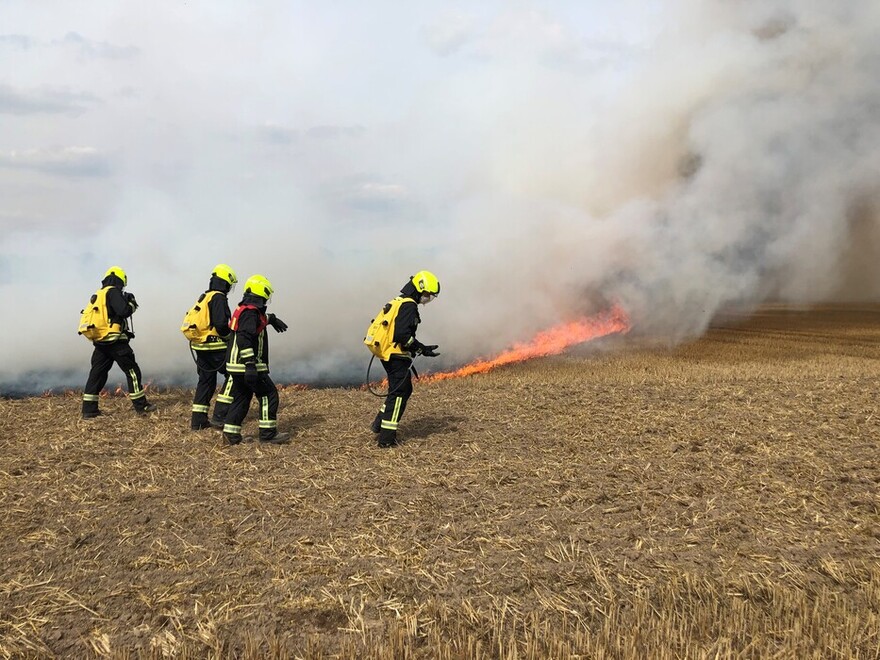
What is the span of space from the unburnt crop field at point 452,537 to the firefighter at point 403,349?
1.67ft

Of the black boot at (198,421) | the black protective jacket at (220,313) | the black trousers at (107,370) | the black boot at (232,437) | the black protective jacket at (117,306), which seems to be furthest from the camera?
the black trousers at (107,370)

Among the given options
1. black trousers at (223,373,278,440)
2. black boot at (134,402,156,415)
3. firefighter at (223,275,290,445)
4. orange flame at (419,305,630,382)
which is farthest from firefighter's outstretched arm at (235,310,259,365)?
orange flame at (419,305,630,382)

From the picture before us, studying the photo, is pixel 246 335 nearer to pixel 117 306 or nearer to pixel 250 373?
pixel 250 373

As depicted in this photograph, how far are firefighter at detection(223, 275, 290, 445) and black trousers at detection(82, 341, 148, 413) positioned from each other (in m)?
3.07

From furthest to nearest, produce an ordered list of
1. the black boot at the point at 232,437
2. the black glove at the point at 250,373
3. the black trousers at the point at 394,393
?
the black boot at the point at 232,437 < the black trousers at the point at 394,393 < the black glove at the point at 250,373

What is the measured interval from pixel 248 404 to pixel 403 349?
8.07ft

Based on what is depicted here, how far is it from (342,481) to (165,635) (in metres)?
3.57

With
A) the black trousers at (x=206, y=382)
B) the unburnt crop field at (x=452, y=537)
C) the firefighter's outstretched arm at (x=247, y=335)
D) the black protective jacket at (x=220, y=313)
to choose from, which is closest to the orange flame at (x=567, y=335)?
the unburnt crop field at (x=452, y=537)

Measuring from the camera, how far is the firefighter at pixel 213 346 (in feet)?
36.2

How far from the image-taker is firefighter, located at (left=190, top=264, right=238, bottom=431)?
36.2 ft

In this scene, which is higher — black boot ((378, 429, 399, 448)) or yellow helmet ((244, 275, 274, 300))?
yellow helmet ((244, 275, 274, 300))

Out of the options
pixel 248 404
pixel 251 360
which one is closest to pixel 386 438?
pixel 248 404

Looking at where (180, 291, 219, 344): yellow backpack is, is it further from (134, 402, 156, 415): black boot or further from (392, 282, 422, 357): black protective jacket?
(392, 282, 422, 357): black protective jacket

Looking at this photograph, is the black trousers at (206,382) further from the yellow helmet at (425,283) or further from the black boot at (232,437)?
the yellow helmet at (425,283)
